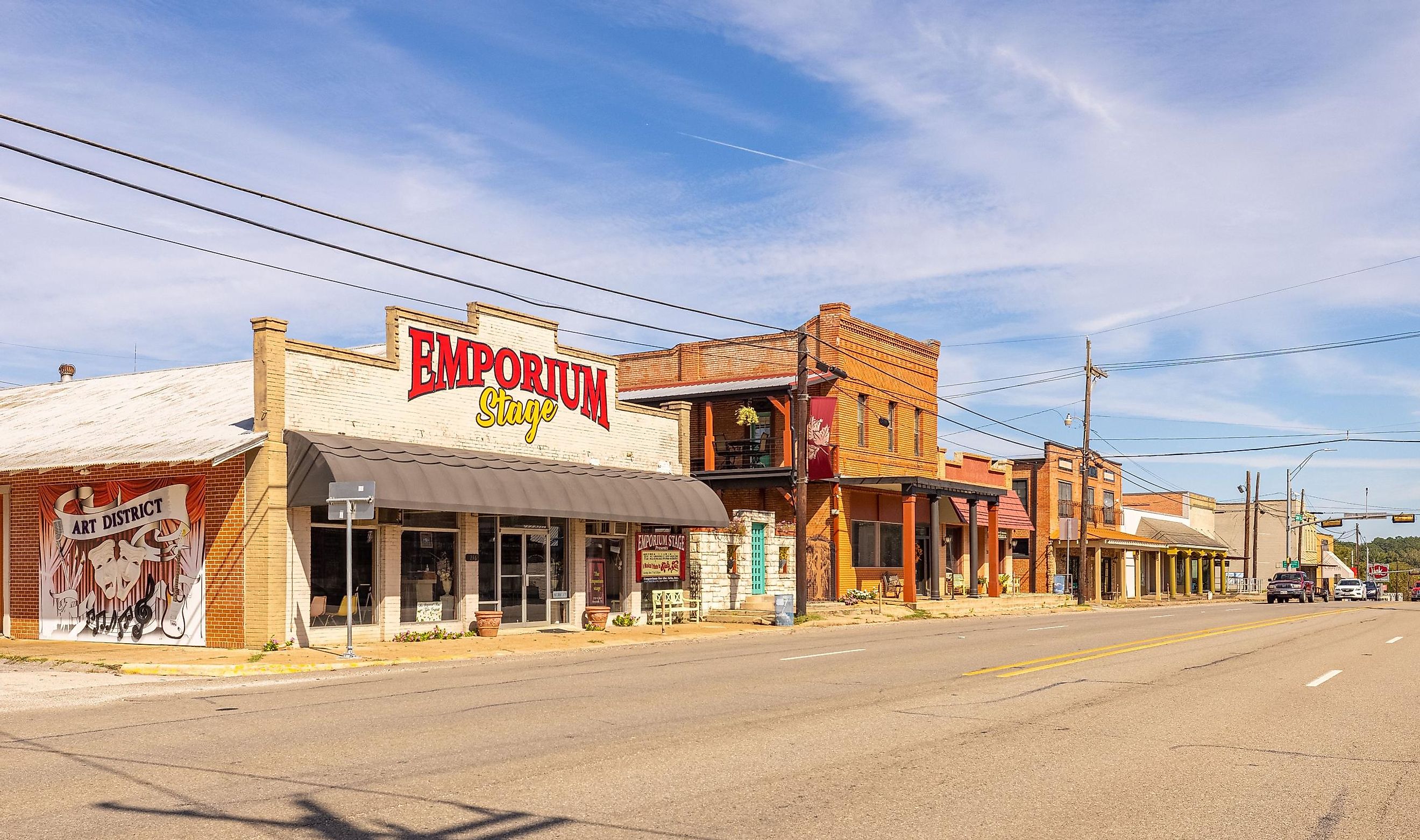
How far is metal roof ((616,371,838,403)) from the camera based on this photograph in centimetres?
3953

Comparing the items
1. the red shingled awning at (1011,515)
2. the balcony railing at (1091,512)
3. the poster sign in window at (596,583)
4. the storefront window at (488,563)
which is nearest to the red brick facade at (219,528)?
the storefront window at (488,563)

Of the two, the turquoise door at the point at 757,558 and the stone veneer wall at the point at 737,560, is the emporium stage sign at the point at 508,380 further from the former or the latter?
the turquoise door at the point at 757,558

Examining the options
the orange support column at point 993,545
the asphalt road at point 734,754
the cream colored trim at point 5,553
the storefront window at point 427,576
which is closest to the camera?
the asphalt road at point 734,754

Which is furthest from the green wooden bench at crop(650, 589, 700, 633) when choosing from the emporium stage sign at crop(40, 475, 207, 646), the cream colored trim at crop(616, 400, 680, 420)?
the emporium stage sign at crop(40, 475, 207, 646)

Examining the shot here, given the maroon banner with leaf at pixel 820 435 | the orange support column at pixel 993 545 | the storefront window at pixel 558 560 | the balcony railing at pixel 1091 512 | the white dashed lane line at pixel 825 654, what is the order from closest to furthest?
the white dashed lane line at pixel 825 654 → the storefront window at pixel 558 560 → the maroon banner with leaf at pixel 820 435 → the orange support column at pixel 993 545 → the balcony railing at pixel 1091 512

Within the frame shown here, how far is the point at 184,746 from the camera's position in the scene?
10312mm

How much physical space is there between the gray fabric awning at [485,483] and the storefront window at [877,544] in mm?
11915

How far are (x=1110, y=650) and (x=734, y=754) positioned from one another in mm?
13637

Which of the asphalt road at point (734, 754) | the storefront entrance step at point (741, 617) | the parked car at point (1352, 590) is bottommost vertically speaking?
the parked car at point (1352, 590)

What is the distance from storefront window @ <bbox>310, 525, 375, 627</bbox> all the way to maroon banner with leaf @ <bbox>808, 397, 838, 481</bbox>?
17.4m

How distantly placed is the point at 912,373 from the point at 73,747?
125 feet

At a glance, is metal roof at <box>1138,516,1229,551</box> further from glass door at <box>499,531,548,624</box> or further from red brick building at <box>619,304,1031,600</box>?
glass door at <box>499,531,548,624</box>

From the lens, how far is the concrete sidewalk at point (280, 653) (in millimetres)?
18484

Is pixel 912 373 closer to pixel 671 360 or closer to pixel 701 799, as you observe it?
pixel 671 360
